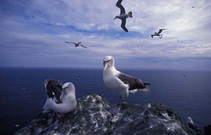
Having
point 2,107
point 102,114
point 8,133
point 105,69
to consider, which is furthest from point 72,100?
point 2,107

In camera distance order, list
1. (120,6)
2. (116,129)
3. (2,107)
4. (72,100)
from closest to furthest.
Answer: (116,129), (72,100), (120,6), (2,107)

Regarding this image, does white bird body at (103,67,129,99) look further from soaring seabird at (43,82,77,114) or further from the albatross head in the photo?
soaring seabird at (43,82,77,114)

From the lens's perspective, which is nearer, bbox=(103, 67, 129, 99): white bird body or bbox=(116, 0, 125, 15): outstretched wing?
bbox=(103, 67, 129, 99): white bird body

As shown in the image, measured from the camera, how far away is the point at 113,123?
5777 mm

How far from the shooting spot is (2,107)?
48594 millimetres

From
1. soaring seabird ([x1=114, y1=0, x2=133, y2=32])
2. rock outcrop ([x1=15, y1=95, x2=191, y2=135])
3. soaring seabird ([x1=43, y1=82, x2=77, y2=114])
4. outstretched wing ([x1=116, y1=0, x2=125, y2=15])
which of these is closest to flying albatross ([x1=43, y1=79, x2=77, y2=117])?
soaring seabird ([x1=43, y1=82, x2=77, y2=114])

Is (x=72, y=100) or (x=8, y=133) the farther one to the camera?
(x=8, y=133)

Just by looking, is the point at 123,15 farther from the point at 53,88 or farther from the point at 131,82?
the point at 53,88

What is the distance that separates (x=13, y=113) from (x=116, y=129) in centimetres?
5052

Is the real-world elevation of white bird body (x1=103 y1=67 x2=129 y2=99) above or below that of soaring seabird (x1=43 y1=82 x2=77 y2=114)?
above

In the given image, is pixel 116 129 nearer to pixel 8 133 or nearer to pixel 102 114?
pixel 102 114

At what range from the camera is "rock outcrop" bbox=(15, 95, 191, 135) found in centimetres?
489

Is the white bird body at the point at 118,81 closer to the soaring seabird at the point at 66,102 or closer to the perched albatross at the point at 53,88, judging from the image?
the soaring seabird at the point at 66,102

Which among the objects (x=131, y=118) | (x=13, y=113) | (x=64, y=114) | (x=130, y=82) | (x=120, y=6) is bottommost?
(x=13, y=113)
